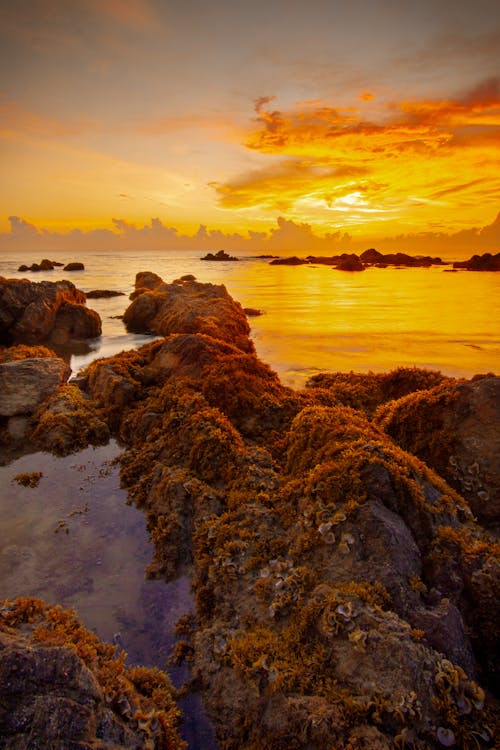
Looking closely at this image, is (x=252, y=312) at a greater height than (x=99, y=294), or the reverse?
(x=99, y=294)

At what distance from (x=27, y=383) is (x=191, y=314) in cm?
993

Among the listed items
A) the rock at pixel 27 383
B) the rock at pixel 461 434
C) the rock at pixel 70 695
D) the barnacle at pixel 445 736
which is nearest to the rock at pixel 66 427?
the rock at pixel 27 383

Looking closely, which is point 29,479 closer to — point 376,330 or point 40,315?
point 40,315

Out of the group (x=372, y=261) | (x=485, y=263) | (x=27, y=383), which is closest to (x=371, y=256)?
(x=372, y=261)

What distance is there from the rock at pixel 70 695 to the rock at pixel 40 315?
1728cm

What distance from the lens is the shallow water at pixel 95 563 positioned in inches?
188

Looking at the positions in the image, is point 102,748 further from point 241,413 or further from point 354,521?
point 241,413

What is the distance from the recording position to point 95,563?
19.2ft

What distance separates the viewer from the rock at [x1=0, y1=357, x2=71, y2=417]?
34.0 feet

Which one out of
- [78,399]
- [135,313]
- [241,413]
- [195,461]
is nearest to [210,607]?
[195,461]

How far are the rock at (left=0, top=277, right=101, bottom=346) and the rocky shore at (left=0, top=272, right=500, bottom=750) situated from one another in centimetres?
1150

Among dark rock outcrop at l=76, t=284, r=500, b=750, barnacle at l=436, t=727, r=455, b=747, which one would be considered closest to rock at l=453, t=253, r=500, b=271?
dark rock outcrop at l=76, t=284, r=500, b=750

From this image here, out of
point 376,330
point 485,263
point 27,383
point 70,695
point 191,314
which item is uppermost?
point 485,263

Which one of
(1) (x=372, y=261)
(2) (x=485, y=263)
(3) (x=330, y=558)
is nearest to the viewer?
(3) (x=330, y=558)
